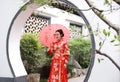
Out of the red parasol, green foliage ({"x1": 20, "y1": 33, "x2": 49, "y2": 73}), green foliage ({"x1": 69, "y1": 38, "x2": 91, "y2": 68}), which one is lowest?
green foliage ({"x1": 69, "y1": 38, "x2": 91, "y2": 68})

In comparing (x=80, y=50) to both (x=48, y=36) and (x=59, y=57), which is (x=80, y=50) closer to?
(x=48, y=36)

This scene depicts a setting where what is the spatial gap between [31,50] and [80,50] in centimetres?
300

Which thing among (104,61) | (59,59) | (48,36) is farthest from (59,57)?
(104,61)

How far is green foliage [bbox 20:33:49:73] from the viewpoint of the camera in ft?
27.2

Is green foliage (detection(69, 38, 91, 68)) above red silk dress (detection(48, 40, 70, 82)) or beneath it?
beneath

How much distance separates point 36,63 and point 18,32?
2835 mm

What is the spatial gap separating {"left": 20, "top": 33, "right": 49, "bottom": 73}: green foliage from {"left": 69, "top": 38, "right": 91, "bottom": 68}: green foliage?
6.69 feet

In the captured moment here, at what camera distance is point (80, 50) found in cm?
1092

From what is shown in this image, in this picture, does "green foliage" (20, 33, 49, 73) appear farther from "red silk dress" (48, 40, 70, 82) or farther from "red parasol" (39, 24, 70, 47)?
"red silk dress" (48, 40, 70, 82)

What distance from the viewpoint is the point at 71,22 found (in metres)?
11.5

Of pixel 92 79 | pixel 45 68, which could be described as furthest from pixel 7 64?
pixel 45 68

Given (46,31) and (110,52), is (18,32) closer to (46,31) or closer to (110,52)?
(46,31)

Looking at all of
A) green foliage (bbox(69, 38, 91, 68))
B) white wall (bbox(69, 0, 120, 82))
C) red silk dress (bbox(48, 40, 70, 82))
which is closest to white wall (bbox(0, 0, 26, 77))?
red silk dress (bbox(48, 40, 70, 82))

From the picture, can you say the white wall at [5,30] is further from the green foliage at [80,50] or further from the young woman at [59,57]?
the green foliage at [80,50]
